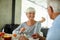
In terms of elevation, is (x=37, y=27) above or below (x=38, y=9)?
below

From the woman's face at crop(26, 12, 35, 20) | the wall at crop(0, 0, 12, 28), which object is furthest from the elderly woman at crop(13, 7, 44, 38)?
the wall at crop(0, 0, 12, 28)

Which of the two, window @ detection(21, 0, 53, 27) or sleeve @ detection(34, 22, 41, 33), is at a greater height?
window @ detection(21, 0, 53, 27)

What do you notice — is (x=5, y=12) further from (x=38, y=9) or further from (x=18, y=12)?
(x=38, y=9)

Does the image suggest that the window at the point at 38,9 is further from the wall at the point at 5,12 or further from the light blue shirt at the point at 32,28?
the wall at the point at 5,12

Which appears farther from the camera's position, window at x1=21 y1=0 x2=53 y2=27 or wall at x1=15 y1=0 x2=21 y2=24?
wall at x1=15 y1=0 x2=21 y2=24

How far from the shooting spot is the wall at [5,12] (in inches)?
58.0

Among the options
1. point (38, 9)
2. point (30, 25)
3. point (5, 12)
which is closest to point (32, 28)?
point (30, 25)

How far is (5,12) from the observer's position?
4.93 ft

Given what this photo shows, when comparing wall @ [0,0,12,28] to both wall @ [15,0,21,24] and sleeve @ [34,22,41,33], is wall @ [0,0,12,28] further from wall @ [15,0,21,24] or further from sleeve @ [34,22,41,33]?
sleeve @ [34,22,41,33]

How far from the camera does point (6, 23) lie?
148 cm

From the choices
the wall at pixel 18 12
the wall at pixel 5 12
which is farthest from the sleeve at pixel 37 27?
the wall at pixel 5 12

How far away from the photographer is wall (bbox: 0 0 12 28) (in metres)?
1.47

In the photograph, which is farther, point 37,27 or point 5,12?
point 5,12

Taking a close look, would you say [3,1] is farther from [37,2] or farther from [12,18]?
[37,2]
